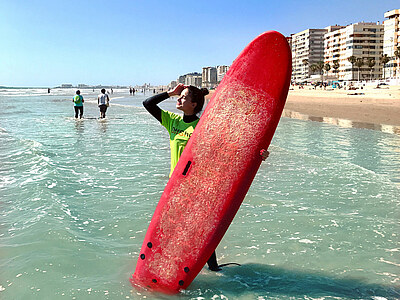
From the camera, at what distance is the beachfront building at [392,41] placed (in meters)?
93.2

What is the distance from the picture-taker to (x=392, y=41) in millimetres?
95625

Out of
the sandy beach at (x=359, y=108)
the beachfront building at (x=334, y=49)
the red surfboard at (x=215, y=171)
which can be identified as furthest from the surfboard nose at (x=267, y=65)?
the beachfront building at (x=334, y=49)

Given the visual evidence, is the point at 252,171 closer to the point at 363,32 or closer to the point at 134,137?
the point at 134,137

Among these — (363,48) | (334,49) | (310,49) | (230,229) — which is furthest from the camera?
(310,49)

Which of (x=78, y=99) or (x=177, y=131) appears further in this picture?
(x=78, y=99)

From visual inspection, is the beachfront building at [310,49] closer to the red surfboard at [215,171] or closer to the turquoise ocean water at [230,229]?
the turquoise ocean water at [230,229]

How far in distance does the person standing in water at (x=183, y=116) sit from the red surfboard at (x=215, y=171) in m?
0.15

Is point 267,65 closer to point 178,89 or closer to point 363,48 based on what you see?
point 178,89

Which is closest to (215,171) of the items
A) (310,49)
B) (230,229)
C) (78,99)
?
(230,229)

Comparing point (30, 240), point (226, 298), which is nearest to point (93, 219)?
point (30, 240)

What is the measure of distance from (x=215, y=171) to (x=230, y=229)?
194 cm

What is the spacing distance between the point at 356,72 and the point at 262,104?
118372mm

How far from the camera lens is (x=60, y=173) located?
794cm

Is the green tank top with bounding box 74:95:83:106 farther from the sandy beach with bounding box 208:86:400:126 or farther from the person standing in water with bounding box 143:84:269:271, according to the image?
the person standing in water with bounding box 143:84:269:271
